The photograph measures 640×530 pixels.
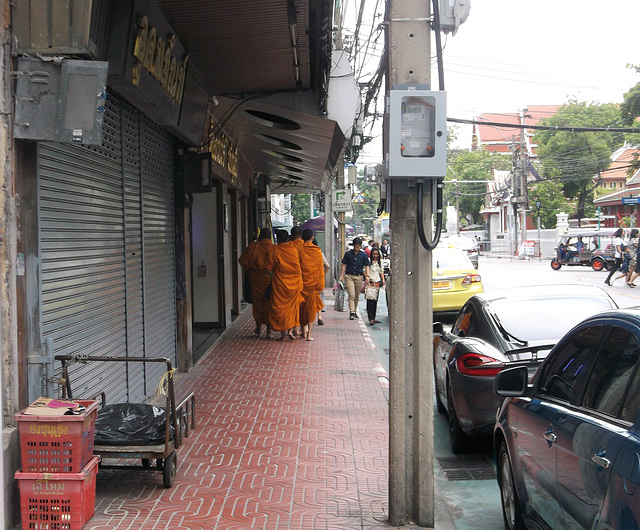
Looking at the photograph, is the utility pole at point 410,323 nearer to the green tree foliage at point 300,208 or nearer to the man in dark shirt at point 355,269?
Result: the man in dark shirt at point 355,269

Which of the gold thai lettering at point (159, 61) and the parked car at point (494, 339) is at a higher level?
the gold thai lettering at point (159, 61)

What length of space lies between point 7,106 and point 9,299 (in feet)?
3.90

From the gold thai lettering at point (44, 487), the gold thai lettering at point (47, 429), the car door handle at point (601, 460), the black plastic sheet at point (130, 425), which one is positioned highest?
the car door handle at point (601, 460)

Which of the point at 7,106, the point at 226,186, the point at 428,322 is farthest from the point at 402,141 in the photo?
the point at 226,186

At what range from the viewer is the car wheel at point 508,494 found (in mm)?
4559

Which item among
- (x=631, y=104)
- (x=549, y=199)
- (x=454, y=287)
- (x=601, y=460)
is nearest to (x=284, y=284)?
(x=454, y=287)

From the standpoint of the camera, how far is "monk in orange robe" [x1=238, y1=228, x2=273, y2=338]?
1345 centimetres

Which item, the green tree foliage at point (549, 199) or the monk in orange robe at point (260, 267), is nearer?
the monk in orange robe at point (260, 267)

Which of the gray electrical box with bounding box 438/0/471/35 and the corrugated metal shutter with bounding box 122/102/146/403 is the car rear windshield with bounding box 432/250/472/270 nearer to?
the corrugated metal shutter with bounding box 122/102/146/403

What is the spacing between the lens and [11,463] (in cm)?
466

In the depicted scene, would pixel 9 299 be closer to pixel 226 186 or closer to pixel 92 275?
pixel 92 275

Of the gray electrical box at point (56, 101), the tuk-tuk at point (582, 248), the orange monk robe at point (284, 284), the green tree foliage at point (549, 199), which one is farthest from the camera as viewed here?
the green tree foliage at point (549, 199)

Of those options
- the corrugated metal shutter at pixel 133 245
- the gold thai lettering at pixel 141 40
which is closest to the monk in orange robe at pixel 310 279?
the corrugated metal shutter at pixel 133 245

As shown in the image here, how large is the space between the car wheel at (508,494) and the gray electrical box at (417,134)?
190 cm
